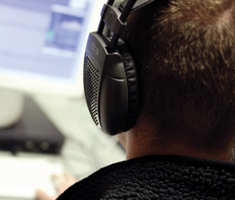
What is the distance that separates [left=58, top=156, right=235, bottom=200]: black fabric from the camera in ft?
1.33

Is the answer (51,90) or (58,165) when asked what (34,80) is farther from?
(58,165)

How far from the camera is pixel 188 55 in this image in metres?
0.40

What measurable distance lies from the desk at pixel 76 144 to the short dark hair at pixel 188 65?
0.51 m

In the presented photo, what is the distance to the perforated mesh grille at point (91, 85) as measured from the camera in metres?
0.47

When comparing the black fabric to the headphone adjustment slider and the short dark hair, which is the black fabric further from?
the headphone adjustment slider

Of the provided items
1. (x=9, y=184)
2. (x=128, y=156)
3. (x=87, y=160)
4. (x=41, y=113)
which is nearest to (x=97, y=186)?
(x=128, y=156)

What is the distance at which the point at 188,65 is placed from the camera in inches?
15.7

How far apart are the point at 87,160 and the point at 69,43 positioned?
304 mm

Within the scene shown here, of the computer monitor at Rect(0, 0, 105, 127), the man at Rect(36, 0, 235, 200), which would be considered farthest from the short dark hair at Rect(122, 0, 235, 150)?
the computer monitor at Rect(0, 0, 105, 127)

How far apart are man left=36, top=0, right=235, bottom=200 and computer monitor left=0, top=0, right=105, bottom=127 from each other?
0.47 meters

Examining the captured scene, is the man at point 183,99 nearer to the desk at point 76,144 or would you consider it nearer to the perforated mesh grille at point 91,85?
the perforated mesh grille at point 91,85

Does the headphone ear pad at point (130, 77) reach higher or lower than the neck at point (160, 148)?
higher

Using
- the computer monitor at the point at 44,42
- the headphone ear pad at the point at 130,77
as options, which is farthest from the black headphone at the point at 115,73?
the computer monitor at the point at 44,42

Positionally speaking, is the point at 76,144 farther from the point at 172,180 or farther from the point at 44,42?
the point at 172,180
